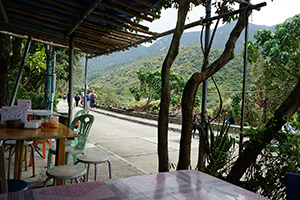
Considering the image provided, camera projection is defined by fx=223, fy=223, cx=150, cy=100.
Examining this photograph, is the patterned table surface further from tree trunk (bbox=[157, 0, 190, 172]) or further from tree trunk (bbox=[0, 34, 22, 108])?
tree trunk (bbox=[0, 34, 22, 108])

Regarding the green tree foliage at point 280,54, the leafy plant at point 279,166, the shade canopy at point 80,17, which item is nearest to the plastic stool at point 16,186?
the shade canopy at point 80,17

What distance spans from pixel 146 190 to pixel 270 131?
1.76 m

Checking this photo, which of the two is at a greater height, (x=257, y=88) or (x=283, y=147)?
(x=257, y=88)

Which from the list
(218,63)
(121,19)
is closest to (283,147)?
(218,63)

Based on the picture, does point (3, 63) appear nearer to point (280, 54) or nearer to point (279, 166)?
point (279, 166)

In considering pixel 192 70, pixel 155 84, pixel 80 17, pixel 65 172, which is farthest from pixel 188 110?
pixel 192 70

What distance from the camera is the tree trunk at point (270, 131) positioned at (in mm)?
2221

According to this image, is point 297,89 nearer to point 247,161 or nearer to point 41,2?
point 247,161

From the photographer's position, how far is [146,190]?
1034 millimetres

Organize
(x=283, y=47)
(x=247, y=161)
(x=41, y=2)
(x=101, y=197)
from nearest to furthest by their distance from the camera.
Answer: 1. (x=101, y=197)
2. (x=247, y=161)
3. (x=41, y=2)
4. (x=283, y=47)

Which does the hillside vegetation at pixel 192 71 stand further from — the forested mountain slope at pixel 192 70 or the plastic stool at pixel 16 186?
the plastic stool at pixel 16 186

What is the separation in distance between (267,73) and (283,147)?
310 inches

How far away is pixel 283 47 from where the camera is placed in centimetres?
775

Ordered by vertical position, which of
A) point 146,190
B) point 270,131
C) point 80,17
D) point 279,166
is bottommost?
point 279,166
